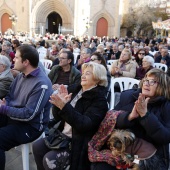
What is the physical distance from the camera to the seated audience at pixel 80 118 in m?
1.73

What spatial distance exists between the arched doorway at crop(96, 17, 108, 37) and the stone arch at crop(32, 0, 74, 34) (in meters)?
4.31

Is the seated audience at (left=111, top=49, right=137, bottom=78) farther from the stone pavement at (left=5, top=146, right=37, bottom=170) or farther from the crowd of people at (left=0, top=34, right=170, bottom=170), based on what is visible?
the stone pavement at (left=5, top=146, right=37, bottom=170)

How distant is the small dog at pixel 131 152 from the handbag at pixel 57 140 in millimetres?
417

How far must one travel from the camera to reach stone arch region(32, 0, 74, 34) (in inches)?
978

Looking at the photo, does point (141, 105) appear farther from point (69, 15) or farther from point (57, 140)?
point (69, 15)

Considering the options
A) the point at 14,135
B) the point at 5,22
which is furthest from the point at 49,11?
the point at 14,135

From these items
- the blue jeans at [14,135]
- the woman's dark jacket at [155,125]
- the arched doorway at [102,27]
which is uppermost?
the arched doorway at [102,27]

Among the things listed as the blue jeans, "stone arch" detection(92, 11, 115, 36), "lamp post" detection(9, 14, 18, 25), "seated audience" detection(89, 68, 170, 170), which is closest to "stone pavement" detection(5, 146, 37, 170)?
the blue jeans

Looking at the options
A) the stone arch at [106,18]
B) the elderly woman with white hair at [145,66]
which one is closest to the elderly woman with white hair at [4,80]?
the elderly woman with white hair at [145,66]

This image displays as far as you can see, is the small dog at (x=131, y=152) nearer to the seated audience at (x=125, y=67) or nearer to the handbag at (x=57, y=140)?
the handbag at (x=57, y=140)

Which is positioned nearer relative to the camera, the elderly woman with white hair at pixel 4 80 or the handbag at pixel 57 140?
the handbag at pixel 57 140

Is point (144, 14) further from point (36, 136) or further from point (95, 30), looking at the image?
point (36, 136)

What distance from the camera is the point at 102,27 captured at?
91.0ft

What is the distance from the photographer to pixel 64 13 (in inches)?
1003
